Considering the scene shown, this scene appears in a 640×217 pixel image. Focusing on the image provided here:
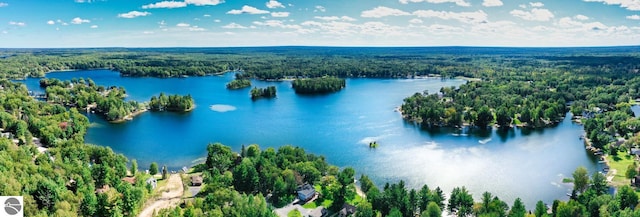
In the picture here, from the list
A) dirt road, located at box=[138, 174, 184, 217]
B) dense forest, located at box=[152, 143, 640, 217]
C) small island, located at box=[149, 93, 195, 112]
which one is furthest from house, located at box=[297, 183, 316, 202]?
small island, located at box=[149, 93, 195, 112]

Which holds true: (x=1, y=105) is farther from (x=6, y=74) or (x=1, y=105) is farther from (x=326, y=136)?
(x=6, y=74)

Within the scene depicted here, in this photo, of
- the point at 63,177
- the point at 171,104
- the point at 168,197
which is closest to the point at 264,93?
the point at 171,104

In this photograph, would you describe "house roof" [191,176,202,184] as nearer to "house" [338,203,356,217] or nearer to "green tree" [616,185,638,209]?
"house" [338,203,356,217]

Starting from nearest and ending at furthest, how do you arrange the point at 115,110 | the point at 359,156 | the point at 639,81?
the point at 359,156
the point at 115,110
the point at 639,81

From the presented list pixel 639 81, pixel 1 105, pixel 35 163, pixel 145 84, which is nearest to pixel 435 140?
pixel 35 163

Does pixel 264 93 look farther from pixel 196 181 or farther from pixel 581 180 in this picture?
pixel 581 180
